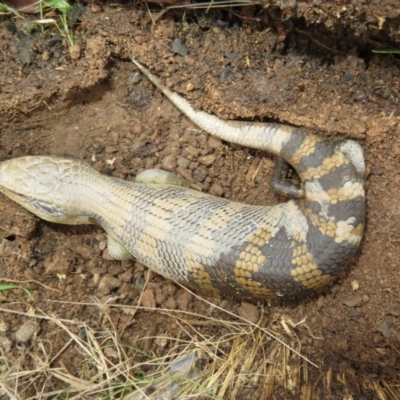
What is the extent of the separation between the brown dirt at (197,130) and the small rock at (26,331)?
0.17 ft

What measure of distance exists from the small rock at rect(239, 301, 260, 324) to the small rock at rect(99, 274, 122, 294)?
936 millimetres

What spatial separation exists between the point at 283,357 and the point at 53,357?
1.62 m

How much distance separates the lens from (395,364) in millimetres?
2936

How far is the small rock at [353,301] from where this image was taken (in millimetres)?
3018

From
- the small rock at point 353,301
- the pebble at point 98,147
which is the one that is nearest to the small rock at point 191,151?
the pebble at point 98,147

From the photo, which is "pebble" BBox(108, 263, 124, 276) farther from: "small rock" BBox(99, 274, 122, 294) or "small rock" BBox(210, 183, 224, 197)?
"small rock" BBox(210, 183, 224, 197)

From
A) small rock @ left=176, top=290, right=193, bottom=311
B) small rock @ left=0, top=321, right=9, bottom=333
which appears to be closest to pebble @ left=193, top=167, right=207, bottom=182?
small rock @ left=176, top=290, right=193, bottom=311

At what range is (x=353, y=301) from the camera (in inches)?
119

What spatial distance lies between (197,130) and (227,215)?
71 centimetres

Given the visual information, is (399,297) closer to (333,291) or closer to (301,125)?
(333,291)

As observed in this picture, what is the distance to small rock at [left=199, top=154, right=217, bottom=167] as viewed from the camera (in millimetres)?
3289

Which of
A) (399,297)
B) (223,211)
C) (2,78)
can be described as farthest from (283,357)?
(2,78)

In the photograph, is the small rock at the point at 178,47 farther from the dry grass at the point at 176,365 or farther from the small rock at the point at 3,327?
the small rock at the point at 3,327

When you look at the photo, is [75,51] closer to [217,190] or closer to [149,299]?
[217,190]
